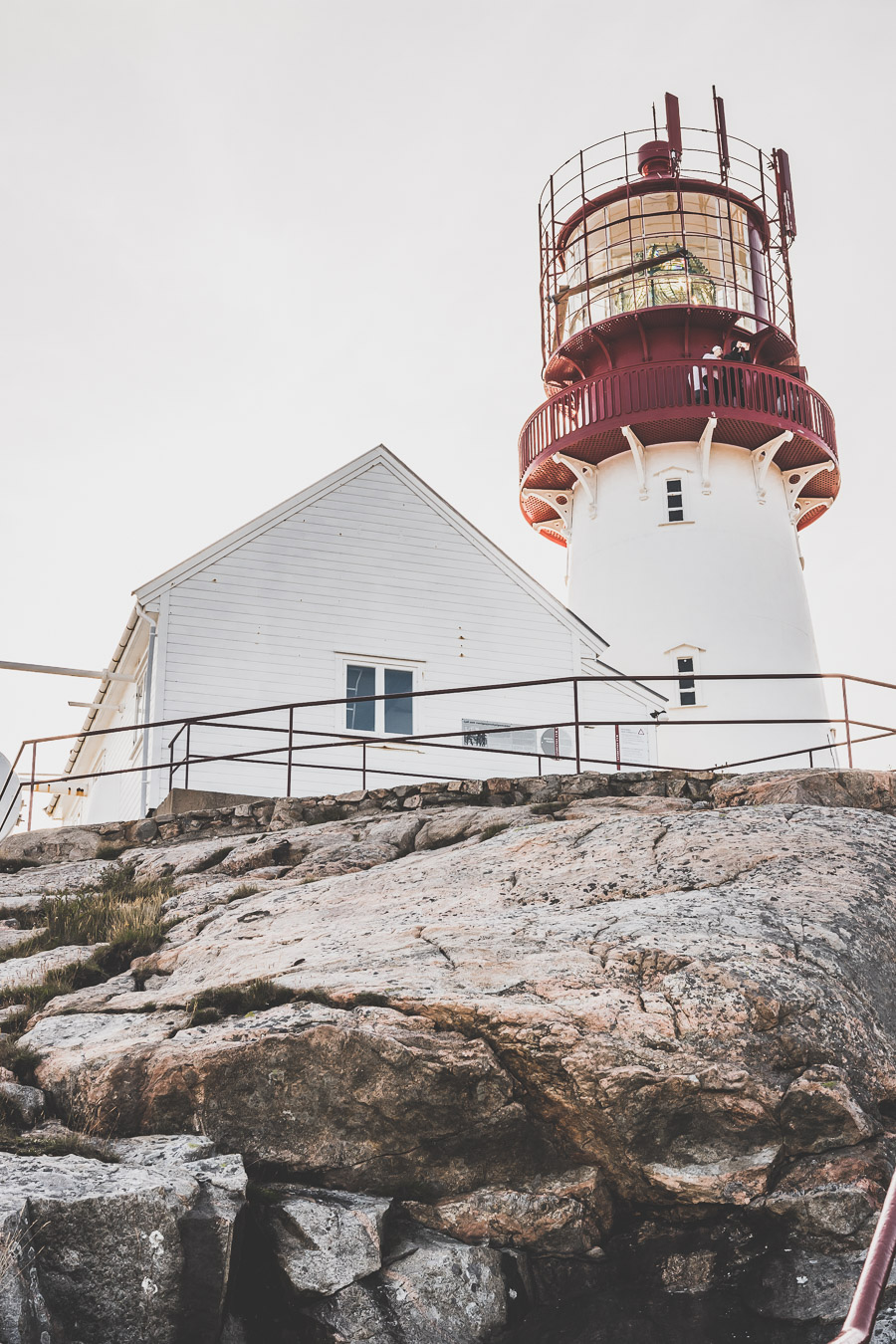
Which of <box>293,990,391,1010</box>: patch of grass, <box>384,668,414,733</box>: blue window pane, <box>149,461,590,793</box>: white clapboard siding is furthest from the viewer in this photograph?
<box>384,668,414,733</box>: blue window pane

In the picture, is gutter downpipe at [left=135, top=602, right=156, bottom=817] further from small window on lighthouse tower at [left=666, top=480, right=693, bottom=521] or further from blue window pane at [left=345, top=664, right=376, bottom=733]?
small window on lighthouse tower at [left=666, top=480, right=693, bottom=521]

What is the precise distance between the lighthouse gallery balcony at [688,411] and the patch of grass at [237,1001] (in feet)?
67.1

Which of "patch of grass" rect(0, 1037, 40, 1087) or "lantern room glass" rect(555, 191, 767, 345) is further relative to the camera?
"lantern room glass" rect(555, 191, 767, 345)

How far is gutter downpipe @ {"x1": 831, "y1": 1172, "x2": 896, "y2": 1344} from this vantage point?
4.11 metres

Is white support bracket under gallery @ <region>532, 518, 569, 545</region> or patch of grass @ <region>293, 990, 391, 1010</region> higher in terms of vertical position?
white support bracket under gallery @ <region>532, 518, 569, 545</region>

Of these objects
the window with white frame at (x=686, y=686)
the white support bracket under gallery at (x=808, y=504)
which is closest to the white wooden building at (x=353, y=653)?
the window with white frame at (x=686, y=686)

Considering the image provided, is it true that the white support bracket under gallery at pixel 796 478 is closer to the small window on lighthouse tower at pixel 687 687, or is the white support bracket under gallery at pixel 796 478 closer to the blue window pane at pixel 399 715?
the small window on lighthouse tower at pixel 687 687

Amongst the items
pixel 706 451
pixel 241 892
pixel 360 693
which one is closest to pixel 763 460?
pixel 706 451

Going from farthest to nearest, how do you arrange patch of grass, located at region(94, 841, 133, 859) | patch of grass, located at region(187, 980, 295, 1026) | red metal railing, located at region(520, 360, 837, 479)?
red metal railing, located at region(520, 360, 837, 479)
patch of grass, located at region(94, 841, 133, 859)
patch of grass, located at region(187, 980, 295, 1026)

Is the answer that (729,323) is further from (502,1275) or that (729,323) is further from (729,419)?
(502,1275)

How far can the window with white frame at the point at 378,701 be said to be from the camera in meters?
19.7

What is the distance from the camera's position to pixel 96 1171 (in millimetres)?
6461

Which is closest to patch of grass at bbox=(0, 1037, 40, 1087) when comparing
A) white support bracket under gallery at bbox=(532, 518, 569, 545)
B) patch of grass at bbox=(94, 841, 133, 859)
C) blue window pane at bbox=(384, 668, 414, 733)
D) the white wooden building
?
patch of grass at bbox=(94, 841, 133, 859)

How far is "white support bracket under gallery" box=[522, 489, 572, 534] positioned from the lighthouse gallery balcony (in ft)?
3.86
